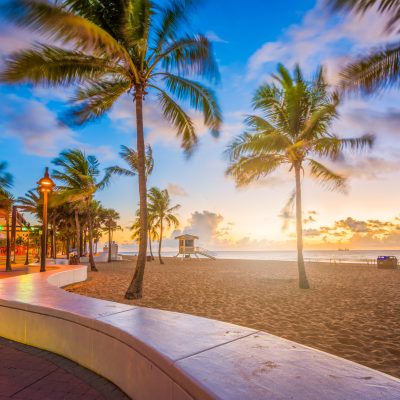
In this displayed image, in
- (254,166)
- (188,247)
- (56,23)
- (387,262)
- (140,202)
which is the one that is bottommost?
(387,262)

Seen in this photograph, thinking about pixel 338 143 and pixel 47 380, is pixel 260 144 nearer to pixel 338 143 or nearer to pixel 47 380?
pixel 338 143

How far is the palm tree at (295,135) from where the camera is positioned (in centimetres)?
1223

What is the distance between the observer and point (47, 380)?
2957 mm

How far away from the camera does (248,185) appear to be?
1545 cm

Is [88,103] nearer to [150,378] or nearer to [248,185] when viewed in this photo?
[248,185]

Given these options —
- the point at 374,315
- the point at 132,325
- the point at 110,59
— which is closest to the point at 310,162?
the point at 374,315

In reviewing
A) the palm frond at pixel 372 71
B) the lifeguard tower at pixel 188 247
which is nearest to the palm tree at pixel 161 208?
the lifeguard tower at pixel 188 247

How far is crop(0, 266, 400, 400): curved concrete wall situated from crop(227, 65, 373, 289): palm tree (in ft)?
33.1

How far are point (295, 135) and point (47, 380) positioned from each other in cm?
1236

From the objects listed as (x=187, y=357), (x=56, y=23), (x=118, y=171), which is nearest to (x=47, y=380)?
(x=187, y=357)

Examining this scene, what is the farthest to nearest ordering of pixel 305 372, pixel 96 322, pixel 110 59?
pixel 110 59
pixel 96 322
pixel 305 372

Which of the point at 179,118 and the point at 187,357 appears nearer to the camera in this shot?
the point at 187,357

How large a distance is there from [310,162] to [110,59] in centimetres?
919

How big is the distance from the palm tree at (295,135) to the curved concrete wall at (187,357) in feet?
33.1
